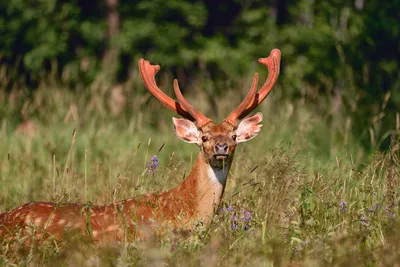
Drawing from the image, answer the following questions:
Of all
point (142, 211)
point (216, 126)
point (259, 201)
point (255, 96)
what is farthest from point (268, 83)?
point (142, 211)

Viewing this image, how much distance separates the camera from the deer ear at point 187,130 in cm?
657

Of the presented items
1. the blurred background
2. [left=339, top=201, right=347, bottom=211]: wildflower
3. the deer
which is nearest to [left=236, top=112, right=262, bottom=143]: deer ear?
the deer

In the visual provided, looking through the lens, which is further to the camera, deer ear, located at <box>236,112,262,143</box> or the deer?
deer ear, located at <box>236,112,262,143</box>

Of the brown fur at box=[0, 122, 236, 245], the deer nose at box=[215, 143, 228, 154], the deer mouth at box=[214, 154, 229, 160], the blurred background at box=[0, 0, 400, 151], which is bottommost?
the blurred background at box=[0, 0, 400, 151]

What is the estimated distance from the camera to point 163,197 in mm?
6215

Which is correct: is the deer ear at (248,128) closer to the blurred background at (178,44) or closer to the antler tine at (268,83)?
the antler tine at (268,83)

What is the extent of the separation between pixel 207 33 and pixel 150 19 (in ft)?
14.6

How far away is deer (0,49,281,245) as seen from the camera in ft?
19.1

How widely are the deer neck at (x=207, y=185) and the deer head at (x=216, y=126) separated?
0.16 ft

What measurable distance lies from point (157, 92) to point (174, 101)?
0.14m

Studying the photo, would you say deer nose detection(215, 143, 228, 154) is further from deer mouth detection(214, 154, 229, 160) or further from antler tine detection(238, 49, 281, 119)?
antler tine detection(238, 49, 281, 119)

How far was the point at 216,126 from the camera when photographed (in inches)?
252

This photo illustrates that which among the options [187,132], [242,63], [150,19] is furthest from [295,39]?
[187,132]

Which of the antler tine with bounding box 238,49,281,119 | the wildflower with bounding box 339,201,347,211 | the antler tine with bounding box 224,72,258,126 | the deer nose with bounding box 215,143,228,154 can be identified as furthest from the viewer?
the antler tine with bounding box 238,49,281,119
